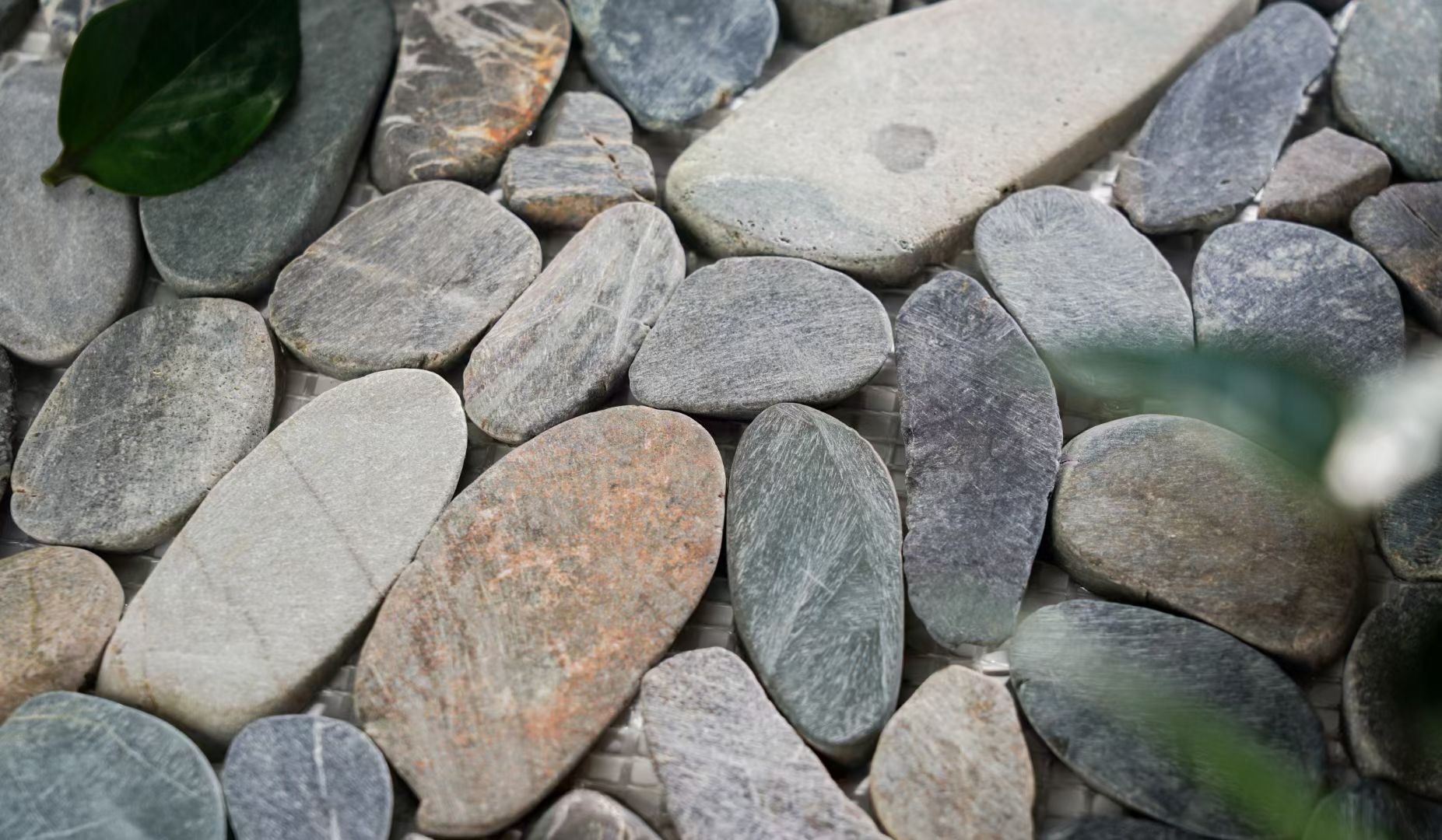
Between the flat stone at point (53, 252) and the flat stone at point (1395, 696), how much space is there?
1.00 meters

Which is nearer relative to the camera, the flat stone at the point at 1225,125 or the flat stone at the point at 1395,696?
the flat stone at the point at 1395,696

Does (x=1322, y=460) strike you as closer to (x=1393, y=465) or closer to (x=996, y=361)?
(x=1393, y=465)

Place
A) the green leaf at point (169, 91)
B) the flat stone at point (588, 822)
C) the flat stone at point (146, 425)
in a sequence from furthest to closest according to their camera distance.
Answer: the green leaf at point (169, 91)
the flat stone at point (146, 425)
the flat stone at point (588, 822)

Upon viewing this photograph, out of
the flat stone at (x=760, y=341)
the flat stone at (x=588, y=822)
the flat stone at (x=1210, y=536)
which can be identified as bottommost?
the flat stone at (x=588, y=822)

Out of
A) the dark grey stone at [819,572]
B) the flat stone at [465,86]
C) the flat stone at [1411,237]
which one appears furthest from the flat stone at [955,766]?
the flat stone at [465,86]

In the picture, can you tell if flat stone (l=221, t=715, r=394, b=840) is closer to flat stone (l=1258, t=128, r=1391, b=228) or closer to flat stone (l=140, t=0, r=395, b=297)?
flat stone (l=140, t=0, r=395, b=297)

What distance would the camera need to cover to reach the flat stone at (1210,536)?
85 cm

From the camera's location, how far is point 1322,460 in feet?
1.50

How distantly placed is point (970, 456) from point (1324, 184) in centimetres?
44

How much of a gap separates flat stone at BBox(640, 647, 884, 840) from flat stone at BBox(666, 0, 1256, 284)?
381mm

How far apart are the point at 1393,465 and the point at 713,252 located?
1.84 ft

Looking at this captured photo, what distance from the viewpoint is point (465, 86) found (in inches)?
45.8

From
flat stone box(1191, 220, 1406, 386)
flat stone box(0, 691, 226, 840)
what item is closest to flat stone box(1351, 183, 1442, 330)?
flat stone box(1191, 220, 1406, 386)

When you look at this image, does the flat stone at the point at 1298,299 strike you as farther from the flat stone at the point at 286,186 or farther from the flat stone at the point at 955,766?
the flat stone at the point at 286,186
